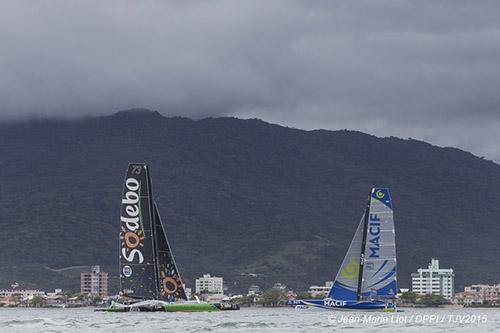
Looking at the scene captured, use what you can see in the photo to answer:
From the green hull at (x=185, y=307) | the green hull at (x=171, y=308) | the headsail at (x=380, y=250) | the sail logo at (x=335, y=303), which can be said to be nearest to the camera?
the green hull at (x=171, y=308)

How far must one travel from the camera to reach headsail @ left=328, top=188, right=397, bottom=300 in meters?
158

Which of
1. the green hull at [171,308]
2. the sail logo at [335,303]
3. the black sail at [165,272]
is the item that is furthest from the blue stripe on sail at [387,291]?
the black sail at [165,272]

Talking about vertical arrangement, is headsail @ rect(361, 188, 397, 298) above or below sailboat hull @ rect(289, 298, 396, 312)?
above

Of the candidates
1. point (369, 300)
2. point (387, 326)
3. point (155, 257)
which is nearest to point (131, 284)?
point (155, 257)

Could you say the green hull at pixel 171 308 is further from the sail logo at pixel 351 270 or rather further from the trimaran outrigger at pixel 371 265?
the sail logo at pixel 351 270

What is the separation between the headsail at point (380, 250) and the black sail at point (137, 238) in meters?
24.6

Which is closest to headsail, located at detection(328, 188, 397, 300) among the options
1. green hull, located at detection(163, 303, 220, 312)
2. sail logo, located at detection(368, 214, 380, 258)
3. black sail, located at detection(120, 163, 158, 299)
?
sail logo, located at detection(368, 214, 380, 258)

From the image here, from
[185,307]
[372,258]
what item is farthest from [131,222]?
[372,258]

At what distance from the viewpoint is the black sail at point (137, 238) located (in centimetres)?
15338

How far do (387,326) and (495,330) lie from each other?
9482 millimetres

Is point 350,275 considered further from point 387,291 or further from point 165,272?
point 165,272

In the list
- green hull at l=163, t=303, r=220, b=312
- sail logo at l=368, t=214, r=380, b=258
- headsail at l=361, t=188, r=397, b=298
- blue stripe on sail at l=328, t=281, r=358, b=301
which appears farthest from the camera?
blue stripe on sail at l=328, t=281, r=358, b=301

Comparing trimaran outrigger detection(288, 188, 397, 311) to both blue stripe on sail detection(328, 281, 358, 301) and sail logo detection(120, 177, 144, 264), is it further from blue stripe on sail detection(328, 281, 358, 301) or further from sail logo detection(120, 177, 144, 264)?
sail logo detection(120, 177, 144, 264)

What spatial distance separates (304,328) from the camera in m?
123
